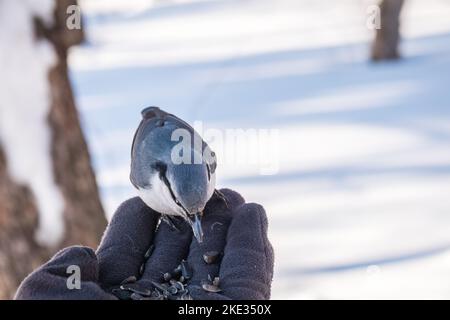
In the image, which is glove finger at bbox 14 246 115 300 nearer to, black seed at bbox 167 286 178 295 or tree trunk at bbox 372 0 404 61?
A: black seed at bbox 167 286 178 295

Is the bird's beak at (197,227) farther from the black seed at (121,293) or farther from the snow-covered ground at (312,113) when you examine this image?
the snow-covered ground at (312,113)

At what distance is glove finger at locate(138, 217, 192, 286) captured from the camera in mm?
1962

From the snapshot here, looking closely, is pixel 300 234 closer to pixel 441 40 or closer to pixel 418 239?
pixel 418 239

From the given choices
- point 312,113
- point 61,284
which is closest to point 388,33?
point 312,113

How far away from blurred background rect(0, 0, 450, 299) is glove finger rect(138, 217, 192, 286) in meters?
1.20

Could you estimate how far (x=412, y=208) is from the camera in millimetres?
4527

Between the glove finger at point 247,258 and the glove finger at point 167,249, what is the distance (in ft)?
0.49

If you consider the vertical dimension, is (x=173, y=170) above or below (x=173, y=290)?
above

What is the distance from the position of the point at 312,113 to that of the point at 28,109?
155 inches

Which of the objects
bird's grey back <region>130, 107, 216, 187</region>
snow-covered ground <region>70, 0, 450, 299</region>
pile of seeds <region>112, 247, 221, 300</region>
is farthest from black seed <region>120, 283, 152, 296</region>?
snow-covered ground <region>70, 0, 450, 299</region>

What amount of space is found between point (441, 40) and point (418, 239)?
238 inches

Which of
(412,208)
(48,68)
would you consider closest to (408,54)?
(412,208)

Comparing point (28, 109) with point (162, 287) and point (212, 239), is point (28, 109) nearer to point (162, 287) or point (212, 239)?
point (212, 239)

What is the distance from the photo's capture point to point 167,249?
2051 millimetres
